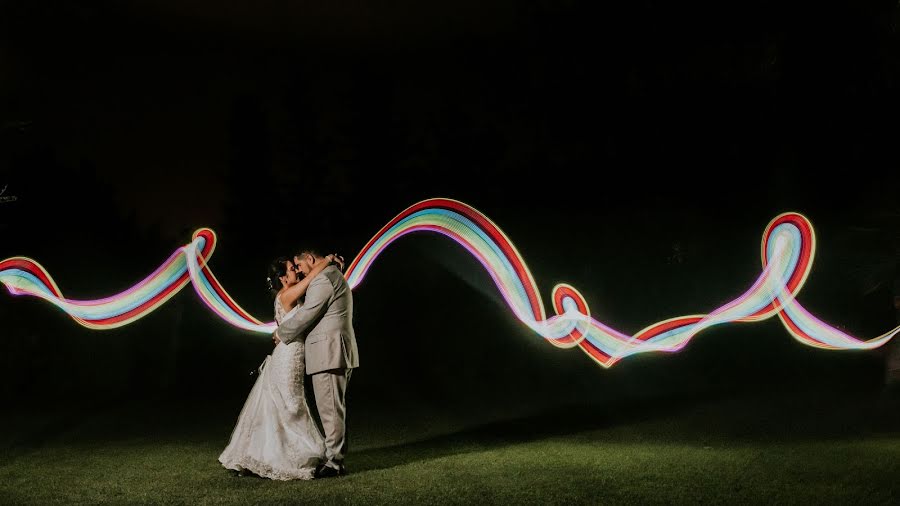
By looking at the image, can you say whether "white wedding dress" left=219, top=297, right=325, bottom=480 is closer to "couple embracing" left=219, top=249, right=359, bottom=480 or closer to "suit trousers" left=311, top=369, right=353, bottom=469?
"couple embracing" left=219, top=249, right=359, bottom=480

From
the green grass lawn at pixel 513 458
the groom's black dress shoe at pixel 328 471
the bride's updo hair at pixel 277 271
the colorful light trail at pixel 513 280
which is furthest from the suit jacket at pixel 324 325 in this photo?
the colorful light trail at pixel 513 280

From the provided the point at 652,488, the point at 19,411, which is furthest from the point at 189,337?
the point at 652,488

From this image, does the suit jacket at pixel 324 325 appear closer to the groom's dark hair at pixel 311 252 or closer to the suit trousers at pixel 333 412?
the suit trousers at pixel 333 412

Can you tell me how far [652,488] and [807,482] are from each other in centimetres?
150

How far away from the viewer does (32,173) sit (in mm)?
21047

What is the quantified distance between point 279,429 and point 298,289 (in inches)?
53.6

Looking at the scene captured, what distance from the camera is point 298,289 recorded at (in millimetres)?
8781

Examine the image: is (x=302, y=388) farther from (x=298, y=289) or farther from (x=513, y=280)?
(x=513, y=280)

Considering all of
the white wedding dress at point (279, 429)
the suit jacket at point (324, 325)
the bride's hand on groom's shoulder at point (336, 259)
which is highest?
the bride's hand on groom's shoulder at point (336, 259)

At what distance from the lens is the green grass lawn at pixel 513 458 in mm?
7613

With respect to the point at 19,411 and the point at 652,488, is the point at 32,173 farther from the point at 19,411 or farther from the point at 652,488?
the point at 652,488

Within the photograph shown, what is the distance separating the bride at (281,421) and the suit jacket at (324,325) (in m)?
0.13

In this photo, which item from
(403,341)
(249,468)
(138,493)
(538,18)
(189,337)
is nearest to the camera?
(138,493)

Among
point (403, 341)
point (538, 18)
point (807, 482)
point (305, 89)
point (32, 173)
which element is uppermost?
point (305, 89)
